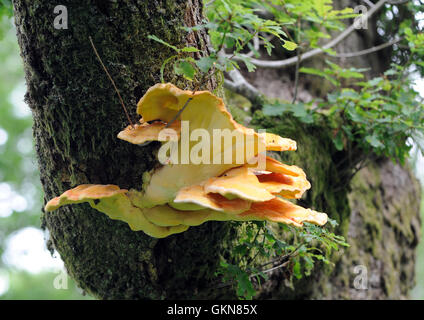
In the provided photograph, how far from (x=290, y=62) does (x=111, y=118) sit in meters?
2.46

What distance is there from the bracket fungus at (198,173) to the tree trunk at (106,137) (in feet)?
0.68

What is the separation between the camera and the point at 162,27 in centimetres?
171

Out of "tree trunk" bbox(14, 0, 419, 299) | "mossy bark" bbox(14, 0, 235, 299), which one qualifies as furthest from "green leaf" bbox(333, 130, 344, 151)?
"mossy bark" bbox(14, 0, 235, 299)

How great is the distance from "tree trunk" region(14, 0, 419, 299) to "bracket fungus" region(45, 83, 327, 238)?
0.68ft

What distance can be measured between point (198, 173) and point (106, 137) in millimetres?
558

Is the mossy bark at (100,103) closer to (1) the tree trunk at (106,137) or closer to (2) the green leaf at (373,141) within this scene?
(1) the tree trunk at (106,137)

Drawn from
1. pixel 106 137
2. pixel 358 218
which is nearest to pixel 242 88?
pixel 106 137

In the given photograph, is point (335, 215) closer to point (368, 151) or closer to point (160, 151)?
point (368, 151)

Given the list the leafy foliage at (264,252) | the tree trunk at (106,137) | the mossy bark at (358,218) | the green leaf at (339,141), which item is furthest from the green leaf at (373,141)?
the leafy foliage at (264,252)

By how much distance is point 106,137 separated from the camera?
1761mm

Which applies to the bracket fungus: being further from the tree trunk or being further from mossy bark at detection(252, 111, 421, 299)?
mossy bark at detection(252, 111, 421, 299)

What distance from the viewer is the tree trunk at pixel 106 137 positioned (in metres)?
1.62
